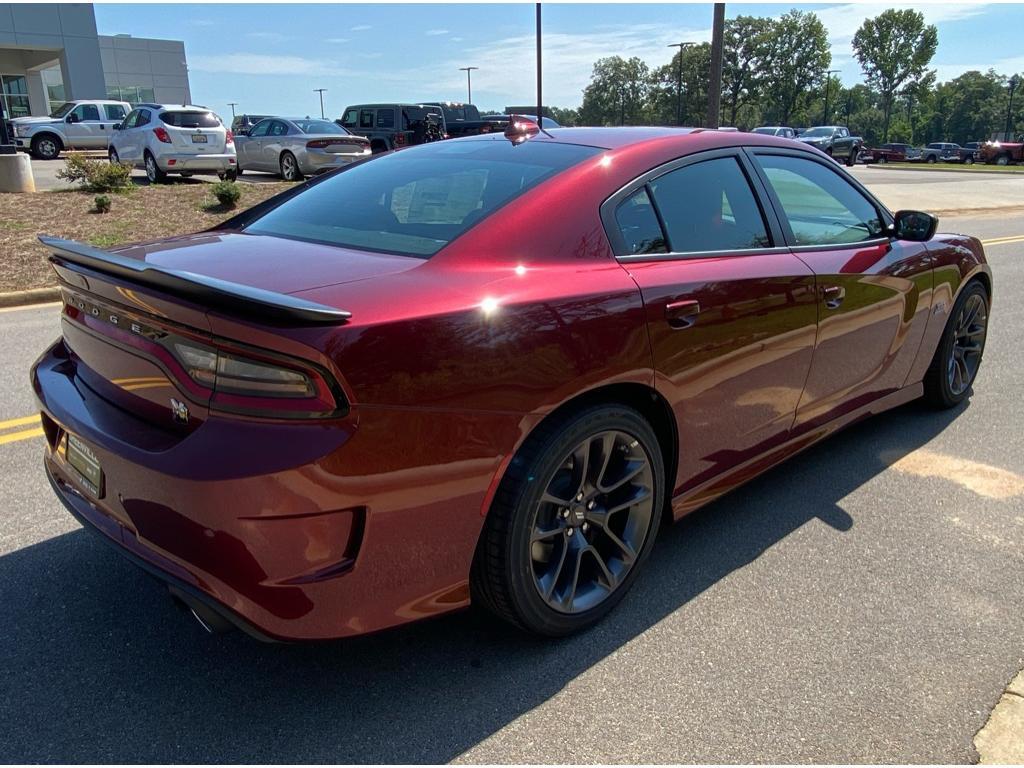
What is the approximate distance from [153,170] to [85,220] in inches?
214

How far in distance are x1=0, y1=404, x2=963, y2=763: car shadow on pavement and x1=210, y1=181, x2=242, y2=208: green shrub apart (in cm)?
999

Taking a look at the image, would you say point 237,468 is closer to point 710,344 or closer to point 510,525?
point 510,525

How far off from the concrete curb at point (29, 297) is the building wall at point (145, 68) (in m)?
51.8

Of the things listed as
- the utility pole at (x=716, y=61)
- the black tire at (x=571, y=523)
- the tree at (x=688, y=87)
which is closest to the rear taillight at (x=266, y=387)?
the black tire at (x=571, y=523)

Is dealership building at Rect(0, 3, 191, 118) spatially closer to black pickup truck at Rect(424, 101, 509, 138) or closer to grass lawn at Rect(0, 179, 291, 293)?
black pickup truck at Rect(424, 101, 509, 138)

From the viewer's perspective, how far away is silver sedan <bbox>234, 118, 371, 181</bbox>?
1678 centimetres

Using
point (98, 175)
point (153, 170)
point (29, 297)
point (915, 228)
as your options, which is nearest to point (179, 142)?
point (153, 170)

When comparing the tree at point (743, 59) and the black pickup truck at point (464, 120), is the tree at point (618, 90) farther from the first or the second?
the black pickup truck at point (464, 120)

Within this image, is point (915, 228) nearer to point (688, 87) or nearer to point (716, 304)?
point (716, 304)

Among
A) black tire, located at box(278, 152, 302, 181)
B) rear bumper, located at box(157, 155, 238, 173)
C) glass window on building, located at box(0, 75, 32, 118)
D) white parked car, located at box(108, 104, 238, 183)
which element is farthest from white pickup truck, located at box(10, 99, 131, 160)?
glass window on building, located at box(0, 75, 32, 118)

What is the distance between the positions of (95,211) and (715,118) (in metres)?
12.1

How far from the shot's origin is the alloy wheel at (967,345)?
4539mm

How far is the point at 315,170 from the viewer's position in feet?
55.2

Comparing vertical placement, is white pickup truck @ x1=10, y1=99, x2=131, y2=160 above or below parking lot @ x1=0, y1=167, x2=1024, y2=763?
above
